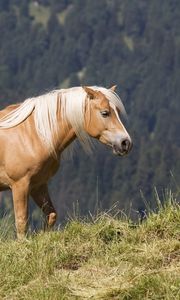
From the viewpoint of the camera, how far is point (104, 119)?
34.7 ft

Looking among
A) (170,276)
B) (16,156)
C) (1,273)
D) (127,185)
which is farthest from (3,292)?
(127,185)

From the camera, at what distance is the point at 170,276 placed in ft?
21.9

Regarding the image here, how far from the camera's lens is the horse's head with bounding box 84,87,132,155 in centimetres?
1048

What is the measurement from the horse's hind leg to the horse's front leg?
0.35m

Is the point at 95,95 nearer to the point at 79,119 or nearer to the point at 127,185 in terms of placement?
the point at 79,119

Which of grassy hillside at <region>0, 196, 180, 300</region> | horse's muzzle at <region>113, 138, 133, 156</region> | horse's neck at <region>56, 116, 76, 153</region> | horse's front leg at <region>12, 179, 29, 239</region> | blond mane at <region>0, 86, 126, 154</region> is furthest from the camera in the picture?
horse's neck at <region>56, 116, 76, 153</region>

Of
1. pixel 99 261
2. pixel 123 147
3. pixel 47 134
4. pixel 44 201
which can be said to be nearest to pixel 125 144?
pixel 123 147

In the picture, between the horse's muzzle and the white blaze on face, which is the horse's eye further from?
the horse's muzzle

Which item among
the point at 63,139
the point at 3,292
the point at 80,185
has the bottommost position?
the point at 80,185

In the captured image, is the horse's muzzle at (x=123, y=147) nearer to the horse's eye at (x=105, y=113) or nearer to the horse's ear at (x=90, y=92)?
the horse's eye at (x=105, y=113)

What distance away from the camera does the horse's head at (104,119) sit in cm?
1048

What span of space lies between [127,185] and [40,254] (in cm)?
17157

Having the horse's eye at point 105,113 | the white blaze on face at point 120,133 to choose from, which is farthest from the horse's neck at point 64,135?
the white blaze on face at point 120,133

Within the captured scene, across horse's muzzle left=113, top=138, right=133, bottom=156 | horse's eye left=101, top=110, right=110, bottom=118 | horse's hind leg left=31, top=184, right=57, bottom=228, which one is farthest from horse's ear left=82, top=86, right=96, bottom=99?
horse's hind leg left=31, top=184, right=57, bottom=228
